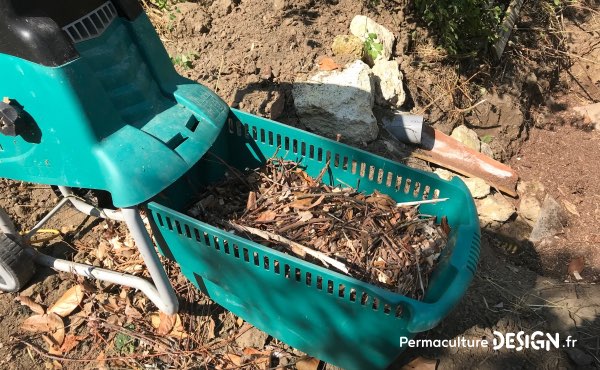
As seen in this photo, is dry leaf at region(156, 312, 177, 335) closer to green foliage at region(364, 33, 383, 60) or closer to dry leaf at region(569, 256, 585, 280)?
green foliage at region(364, 33, 383, 60)

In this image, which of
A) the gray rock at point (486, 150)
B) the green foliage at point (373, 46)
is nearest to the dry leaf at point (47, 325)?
the green foliage at point (373, 46)

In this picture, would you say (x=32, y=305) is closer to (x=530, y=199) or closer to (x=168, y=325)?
(x=168, y=325)

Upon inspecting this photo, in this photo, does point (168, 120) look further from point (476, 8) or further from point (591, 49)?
point (591, 49)

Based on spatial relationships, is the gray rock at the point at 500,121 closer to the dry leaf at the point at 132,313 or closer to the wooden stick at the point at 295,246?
the wooden stick at the point at 295,246

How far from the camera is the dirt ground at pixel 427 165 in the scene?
2.06m

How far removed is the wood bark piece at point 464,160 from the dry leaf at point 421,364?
1.45 m

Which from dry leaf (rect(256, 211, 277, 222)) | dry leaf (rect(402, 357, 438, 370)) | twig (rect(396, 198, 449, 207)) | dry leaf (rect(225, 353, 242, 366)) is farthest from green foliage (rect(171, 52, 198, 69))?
dry leaf (rect(402, 357, 438, 370))

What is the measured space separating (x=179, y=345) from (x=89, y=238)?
0.81 m

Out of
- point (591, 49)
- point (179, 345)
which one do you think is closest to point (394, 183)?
point (179, 345)

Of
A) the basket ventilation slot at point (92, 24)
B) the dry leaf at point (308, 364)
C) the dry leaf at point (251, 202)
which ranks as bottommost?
the dry leaf at point (308, 364)

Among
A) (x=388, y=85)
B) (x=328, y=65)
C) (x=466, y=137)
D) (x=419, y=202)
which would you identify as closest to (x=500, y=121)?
(x=466, y=137)

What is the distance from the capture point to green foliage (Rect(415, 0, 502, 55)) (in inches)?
125

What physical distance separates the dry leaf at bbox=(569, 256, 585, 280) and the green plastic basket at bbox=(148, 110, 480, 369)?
1.31 metres

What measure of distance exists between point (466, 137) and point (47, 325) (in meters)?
2.75
